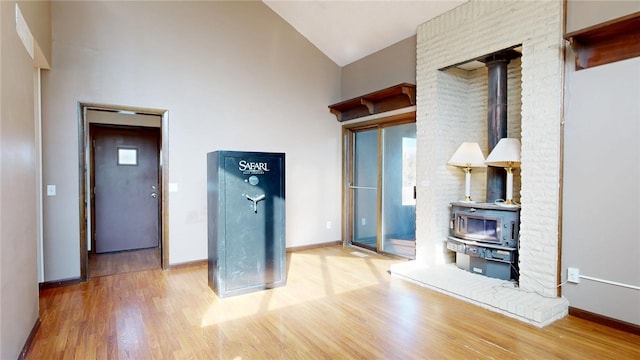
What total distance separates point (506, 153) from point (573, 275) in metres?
1.31

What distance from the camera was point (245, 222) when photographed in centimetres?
354

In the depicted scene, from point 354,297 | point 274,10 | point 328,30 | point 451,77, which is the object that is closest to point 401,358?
point 354,297

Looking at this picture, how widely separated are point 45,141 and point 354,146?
4372 millimetres

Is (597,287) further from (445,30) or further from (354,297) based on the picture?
(445,30)

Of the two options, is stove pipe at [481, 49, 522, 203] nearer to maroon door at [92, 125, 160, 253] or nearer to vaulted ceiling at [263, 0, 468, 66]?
vaulted ceiling at [263, 0, 468, 66]

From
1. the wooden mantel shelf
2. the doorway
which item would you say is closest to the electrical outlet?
the wooden mantel shelf

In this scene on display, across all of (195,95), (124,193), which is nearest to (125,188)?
(124,193)

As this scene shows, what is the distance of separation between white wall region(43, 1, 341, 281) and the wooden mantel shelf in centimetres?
26

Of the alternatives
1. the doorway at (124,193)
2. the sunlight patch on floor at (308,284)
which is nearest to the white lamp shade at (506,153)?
the sunlight patch on floor at (308,284)

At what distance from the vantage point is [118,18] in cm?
407

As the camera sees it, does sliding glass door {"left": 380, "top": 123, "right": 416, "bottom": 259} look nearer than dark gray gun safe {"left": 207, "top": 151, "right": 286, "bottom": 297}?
No

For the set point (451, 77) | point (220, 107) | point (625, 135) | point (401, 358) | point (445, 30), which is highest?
point (445, 30)

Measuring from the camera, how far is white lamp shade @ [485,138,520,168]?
11.6 ft

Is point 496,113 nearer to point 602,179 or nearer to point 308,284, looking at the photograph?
point 602,179
